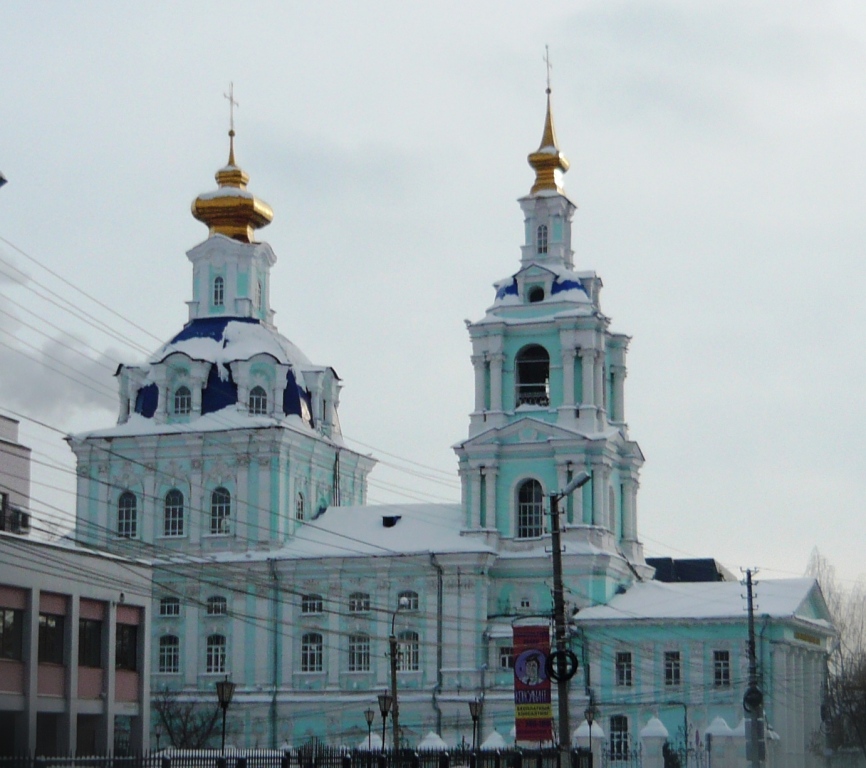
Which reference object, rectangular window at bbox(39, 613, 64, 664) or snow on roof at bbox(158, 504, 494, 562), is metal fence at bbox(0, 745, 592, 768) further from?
snow on roof at bbox(158, 504, 494, 562)

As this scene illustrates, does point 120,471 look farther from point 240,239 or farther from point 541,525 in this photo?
point 541,525

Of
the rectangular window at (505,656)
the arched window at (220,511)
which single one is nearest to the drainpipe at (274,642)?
the arched window at (220,511)

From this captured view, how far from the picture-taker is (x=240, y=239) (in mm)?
72438

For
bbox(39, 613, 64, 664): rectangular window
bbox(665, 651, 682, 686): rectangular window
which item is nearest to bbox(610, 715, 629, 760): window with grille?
bbox(665, 651, 682, 686): rectangular window

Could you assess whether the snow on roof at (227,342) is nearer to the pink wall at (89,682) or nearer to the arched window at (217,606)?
the arched window at (217,606)

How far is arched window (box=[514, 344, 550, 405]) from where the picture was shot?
214 feet

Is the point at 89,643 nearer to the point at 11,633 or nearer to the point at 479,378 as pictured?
the point at 11,633

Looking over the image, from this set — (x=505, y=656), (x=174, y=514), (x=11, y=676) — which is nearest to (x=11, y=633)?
(x=11, y=676)

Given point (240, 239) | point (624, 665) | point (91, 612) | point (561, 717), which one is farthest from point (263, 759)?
point (240, 239)

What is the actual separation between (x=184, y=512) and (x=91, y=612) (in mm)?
25065

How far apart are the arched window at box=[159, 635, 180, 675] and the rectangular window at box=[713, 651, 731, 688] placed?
1817 cm

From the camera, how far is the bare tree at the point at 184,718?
200ft

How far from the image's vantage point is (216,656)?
2581 inches

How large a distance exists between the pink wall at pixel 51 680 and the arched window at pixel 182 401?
91.4ft
